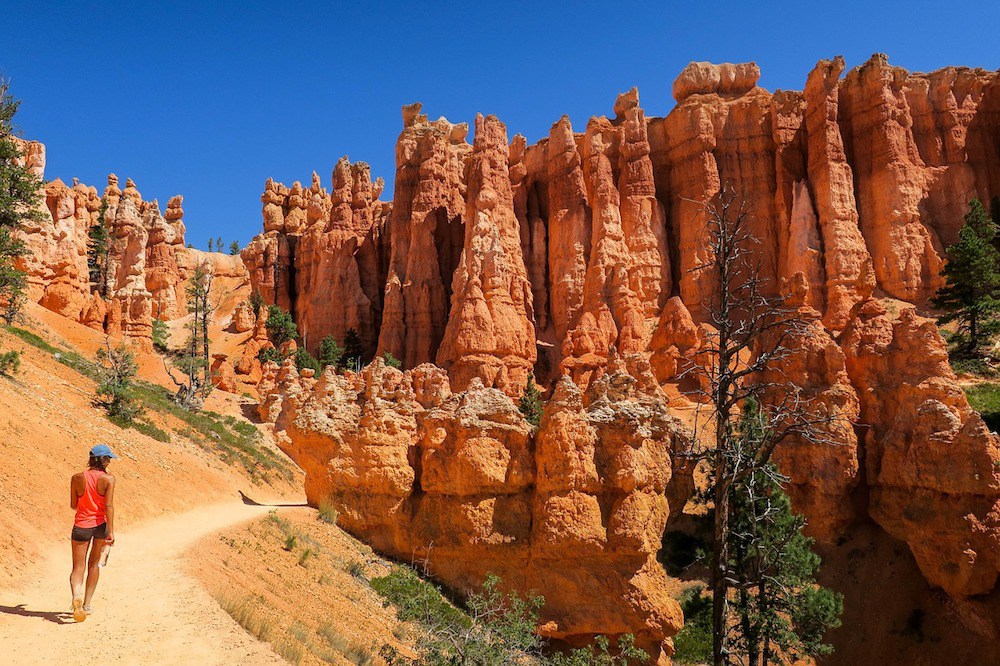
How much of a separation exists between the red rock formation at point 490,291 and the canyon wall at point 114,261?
2066 cm

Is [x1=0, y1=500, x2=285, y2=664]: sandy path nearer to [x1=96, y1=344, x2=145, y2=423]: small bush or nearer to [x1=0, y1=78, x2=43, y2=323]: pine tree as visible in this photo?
[x1=96, y1=344, x2=145, y2=423]: small bush

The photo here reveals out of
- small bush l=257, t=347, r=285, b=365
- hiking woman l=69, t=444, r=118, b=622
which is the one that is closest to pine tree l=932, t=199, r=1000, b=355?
hiking woman l=69, t=444, r=118, b=622

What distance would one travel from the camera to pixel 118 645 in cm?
640

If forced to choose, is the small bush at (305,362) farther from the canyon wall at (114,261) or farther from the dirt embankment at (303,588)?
the dirt embankment at (303,588)

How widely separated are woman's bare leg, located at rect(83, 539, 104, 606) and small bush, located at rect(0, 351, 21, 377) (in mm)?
13309

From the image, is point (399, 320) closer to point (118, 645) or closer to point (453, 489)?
point (453, 489)

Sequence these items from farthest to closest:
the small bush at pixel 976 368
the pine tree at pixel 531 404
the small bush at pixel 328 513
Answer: the pine tree at pixel 531 404 → the small bush at pixel 976 368 → the small bush at pixel 328 513

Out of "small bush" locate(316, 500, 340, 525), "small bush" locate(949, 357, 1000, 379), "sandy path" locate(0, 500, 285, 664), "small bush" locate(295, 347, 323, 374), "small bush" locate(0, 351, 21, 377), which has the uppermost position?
"small bush" locate(949, 357, 1000, 379)

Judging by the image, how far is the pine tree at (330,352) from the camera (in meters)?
49.4

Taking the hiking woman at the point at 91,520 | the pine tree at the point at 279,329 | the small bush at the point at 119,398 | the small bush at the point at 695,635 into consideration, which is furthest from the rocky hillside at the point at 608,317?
the hiking woman at the point at 91,520

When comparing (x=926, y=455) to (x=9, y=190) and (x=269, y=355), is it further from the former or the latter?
(x=269, y=355)

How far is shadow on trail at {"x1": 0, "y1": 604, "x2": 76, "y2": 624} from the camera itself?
22.4 ft

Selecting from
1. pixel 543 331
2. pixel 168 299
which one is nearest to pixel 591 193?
pixel 543 331

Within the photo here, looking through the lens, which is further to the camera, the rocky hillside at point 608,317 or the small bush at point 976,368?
the small bush at point 976,368
